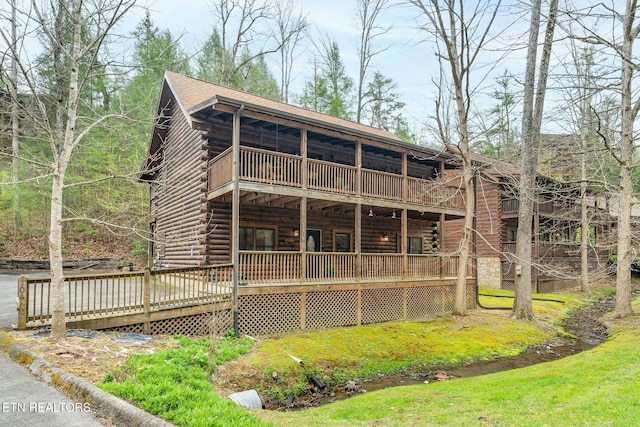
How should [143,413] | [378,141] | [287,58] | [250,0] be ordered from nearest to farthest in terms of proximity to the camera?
1. [143,413]
2. [378,141]
3. [250,0]
4. [287,58]

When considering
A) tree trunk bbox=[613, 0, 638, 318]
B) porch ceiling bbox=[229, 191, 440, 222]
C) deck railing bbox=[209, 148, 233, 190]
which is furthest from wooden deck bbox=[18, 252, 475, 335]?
tree trunk bbox=[613, 0, 638, 318]

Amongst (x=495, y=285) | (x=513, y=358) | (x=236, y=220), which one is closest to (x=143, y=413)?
(x=236, y=220)

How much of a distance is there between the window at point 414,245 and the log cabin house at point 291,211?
2.08 m

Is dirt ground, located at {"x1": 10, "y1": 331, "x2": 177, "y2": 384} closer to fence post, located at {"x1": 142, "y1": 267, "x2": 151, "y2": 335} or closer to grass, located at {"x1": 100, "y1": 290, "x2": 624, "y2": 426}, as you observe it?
grass, located at {"x1": 100, "y1": 290, "x2": 624, "y2": 426}

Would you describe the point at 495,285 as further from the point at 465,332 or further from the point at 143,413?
the point at 143,413

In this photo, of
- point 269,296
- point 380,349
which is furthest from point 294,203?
point 380,349

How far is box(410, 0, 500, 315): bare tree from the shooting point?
14.4m

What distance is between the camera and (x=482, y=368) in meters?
10.5

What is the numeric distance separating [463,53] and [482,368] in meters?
→ 11.1

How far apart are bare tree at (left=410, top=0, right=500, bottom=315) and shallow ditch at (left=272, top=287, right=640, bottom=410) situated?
3438 millimetres

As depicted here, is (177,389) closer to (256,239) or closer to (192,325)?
(192,325)

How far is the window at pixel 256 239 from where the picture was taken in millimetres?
14586

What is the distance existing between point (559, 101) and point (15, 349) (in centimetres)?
1487

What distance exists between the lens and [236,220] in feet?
36.2
